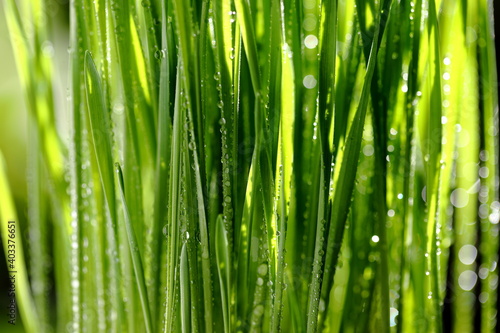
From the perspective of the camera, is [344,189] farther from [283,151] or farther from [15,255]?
[15,255]

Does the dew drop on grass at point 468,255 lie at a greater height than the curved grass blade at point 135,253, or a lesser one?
lesser

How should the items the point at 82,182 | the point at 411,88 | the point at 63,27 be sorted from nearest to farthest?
the point at 411,88, the point at 82,182, the point at 63,27

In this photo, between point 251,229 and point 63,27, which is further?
point 63,27

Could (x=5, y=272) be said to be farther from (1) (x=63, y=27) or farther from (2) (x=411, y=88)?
(2) (x=411, y=88)

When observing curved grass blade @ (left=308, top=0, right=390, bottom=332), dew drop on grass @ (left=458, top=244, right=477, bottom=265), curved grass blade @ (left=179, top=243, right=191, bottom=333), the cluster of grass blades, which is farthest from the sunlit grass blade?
dew drop on grass @ (left=458, top=244, right=477, bottom=265)

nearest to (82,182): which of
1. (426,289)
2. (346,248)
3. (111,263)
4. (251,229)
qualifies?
(111,263)

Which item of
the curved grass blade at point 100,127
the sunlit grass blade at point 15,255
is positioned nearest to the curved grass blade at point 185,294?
the curved grass blade at point 100,127

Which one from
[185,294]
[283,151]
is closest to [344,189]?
[283,151]

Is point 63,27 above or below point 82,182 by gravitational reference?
above

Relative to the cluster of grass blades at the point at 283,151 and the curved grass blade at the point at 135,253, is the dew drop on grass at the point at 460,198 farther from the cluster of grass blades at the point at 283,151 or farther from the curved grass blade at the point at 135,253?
the curved grass blade at the point at 135,253
